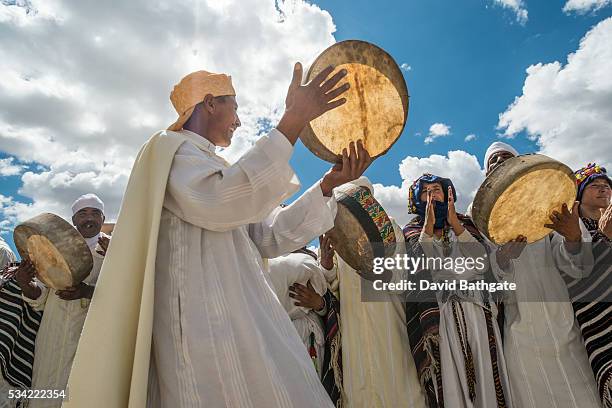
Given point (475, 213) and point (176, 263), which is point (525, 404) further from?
point (176, 263)

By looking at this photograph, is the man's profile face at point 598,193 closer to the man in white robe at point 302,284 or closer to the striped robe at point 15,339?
the man in white robe at point 302,284

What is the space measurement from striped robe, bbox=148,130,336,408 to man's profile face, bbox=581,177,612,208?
3.41 m

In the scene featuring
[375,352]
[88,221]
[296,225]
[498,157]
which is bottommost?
[375,352]

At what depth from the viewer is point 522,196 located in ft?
10.2

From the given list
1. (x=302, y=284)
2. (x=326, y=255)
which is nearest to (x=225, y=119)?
(x=326, y=255)

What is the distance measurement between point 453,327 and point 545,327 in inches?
30.6

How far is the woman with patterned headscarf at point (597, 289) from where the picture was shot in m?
3.49

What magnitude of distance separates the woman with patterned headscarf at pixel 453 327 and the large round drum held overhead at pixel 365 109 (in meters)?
1.95

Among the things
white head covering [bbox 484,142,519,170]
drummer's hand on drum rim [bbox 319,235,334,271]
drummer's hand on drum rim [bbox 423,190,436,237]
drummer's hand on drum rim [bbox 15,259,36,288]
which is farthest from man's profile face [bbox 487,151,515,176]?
drummer's hand on drum rim [bbox 15,259,36,288]

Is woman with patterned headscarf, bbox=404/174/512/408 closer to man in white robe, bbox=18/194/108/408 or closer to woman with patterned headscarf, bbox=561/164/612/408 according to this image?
woman with patterned headscarf, bbox=561/164/612/408

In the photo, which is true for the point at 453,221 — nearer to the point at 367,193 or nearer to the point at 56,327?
the point at 367,193

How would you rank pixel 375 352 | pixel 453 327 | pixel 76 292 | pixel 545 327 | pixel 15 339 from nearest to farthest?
pixel 545 327 → pixel 453 327 → pixel 375 352 → pixel 76 292 → pixel 15 339

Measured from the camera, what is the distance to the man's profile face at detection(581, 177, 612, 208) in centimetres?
395

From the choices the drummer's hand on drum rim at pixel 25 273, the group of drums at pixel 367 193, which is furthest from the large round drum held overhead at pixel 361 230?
the drummer's hand on drum rim at pixel 25 273
